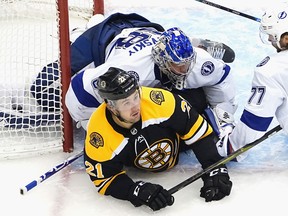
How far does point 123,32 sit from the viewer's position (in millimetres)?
2736

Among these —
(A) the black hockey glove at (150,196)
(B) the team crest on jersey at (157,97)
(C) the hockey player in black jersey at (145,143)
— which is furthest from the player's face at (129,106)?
(A) the black hockey glove at (150,196)

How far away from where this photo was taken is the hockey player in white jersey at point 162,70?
7.82ft

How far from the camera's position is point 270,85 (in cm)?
234

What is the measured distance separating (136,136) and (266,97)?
469 millimetres

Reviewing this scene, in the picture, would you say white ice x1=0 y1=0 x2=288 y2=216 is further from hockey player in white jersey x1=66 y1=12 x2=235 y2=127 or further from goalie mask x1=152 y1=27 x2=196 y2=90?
goalie mask x1=152 y1=27 x2=196 y2=90

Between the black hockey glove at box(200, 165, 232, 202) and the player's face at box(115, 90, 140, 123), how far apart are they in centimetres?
35

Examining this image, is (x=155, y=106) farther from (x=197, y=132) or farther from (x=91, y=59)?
(x=91, y=59)

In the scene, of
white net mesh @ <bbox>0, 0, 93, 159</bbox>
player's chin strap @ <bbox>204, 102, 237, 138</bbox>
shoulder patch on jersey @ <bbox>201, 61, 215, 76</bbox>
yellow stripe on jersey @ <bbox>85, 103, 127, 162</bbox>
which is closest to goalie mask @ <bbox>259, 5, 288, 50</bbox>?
shoulder patch on jersey @ <bbox>201, 61, 215, 76</bbox>

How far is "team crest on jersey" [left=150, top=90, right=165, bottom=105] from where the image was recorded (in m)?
2.24

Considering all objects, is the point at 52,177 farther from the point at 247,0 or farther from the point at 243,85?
the point at 247,0

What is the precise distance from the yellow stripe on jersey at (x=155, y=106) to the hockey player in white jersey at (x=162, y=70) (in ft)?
0.55

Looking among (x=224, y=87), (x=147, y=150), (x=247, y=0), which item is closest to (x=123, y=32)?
(x=224, y=87)

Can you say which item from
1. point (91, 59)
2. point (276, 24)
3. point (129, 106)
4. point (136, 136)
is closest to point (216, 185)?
point (136, 136)

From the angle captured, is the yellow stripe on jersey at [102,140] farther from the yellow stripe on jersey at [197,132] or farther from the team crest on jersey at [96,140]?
the yellow stripe on jersey at [197,132]
